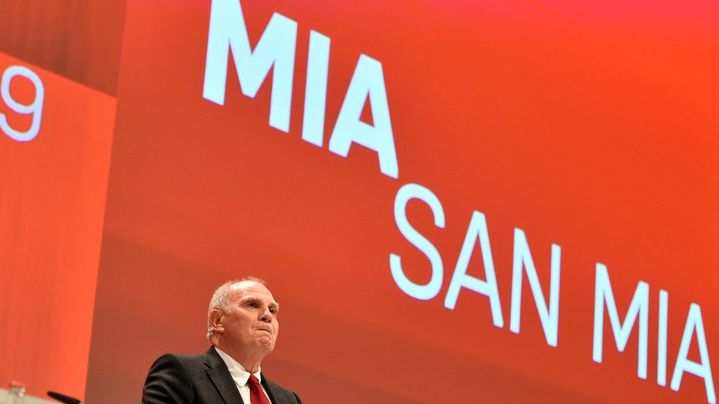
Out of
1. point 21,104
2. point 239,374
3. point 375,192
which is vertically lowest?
point 239,374

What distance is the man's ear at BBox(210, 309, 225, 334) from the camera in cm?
359

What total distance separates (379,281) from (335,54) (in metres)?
0.84

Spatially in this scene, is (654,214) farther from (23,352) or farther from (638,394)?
(23,352)

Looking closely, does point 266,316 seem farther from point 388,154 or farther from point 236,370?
point 388,154

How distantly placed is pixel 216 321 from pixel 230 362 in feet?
0.43

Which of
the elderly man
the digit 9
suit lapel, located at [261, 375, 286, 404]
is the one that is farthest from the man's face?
the digit 9

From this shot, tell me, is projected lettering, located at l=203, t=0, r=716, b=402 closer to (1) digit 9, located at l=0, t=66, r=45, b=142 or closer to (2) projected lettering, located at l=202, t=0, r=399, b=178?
(2) projected lettering, located at l=202, t=0, r=399, b=178

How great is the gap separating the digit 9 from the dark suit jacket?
2.90ft

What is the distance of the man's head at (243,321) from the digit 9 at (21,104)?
765mm

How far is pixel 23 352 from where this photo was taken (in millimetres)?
3779

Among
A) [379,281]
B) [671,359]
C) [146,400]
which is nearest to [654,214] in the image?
[671,359]

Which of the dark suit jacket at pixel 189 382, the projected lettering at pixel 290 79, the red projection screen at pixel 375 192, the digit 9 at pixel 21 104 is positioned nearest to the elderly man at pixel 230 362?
the dark suit jacket at pixel 189 382

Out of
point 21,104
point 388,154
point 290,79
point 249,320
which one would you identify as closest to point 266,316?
point 249,320

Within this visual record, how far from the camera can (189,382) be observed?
335 cm
